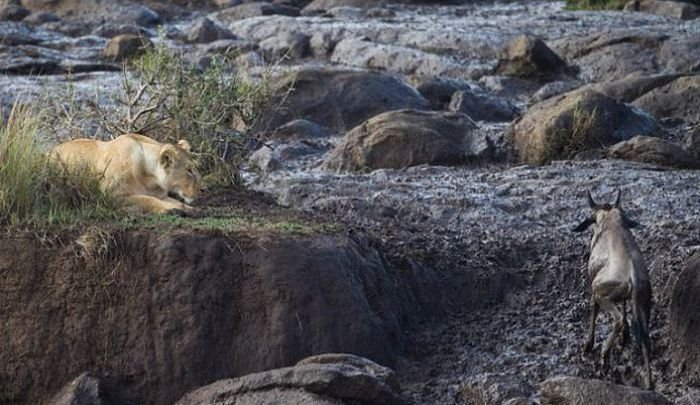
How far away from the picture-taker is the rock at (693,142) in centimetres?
1391

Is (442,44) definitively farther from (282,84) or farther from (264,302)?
(264,302)


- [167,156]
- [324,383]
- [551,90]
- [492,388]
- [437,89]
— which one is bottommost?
[551,90]

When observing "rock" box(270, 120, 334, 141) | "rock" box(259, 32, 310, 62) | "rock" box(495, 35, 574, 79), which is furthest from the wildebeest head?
"rock" box(259, 32, 310, 62)

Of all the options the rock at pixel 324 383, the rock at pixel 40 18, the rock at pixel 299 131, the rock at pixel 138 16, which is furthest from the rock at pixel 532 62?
the rock at pixel 324 383

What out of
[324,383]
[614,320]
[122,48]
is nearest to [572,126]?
[614,320]

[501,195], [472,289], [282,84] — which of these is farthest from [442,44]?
[472,289]

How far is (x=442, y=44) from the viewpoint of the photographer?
71.2 ft

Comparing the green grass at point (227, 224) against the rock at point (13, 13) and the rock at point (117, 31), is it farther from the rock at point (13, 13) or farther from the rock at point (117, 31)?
the rock at point (13, 13)

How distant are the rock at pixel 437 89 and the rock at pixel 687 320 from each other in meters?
9.24

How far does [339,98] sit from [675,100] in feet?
13.2

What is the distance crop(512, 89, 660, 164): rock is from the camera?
14.0 m

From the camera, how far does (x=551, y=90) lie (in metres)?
18.9

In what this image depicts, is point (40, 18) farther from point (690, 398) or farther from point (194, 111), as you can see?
point (690, 398)

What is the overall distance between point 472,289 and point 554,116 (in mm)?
4635
